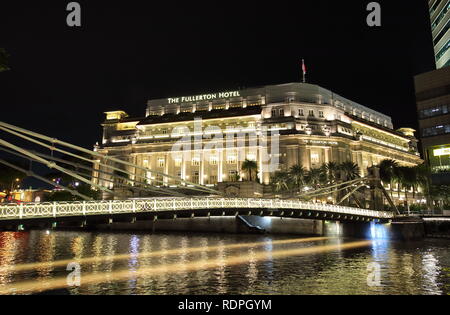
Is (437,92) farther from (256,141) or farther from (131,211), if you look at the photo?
(131,211)

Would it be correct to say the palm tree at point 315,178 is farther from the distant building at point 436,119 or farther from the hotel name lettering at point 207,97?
the hotel name lettering at point 207,97

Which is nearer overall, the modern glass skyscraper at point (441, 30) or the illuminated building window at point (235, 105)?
the modern glass skyscraper at point (441, 30)

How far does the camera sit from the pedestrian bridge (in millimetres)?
23891

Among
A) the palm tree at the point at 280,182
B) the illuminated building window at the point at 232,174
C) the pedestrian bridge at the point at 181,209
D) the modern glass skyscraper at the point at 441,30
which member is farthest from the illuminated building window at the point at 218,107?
the pedestrian bridge at the point at 181,209

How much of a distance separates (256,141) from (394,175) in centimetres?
3832

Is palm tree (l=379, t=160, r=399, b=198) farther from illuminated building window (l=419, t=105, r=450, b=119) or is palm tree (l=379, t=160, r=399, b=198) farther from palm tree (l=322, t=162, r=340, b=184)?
illuminated building window (l=419, t=105, r=450, b=119)

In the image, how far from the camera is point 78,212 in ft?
84.3

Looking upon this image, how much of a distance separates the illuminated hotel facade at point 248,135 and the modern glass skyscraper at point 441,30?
29.4m

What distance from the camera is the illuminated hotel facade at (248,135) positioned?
101 meters

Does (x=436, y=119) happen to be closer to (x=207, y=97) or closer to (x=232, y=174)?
(x=232, y=174)

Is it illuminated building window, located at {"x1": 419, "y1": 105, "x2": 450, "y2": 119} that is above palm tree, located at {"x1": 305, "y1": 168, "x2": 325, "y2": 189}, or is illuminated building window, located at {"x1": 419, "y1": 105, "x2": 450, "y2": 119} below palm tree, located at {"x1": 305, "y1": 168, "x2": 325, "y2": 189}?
above

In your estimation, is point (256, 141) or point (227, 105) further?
point (227, 105)

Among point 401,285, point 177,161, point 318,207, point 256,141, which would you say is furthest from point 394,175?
point 401,285

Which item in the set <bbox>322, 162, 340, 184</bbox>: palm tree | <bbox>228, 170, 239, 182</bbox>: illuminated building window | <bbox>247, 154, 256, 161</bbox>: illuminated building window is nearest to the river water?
<bbox>322, 162, 340, 184</bbox>: palm tree
